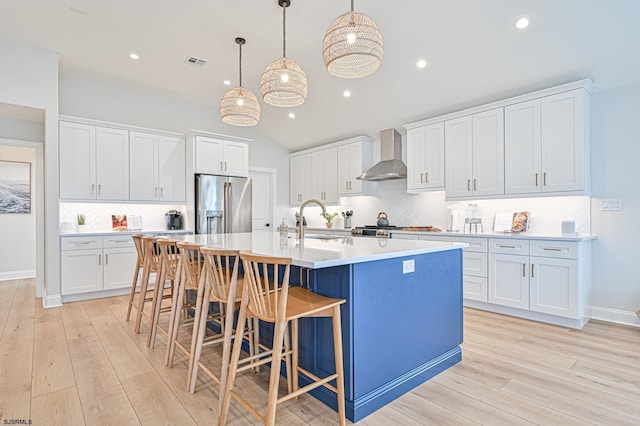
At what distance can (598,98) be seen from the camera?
3650 mm

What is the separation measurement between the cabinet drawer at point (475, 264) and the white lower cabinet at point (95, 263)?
14.7 ft

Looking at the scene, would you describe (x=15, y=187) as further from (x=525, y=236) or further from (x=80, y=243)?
(x=525, y=236)

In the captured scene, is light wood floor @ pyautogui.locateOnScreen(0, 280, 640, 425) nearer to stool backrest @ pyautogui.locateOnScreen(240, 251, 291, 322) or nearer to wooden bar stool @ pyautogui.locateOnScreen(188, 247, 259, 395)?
wooden bar stool @ pyautogui.locateOnScreen(188, 247, 259, 395)

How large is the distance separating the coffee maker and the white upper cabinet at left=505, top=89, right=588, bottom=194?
4.70 m

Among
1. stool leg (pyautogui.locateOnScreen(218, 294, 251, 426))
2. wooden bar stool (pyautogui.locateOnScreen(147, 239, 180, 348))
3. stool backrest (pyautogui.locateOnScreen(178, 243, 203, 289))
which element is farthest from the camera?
wooden bar stool (pyautogui.locateOnScreen(147, 239, 180, 348))

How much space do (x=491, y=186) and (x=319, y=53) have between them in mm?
2655

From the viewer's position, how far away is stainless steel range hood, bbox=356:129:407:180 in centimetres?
511

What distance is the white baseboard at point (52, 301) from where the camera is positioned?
13.5 ft

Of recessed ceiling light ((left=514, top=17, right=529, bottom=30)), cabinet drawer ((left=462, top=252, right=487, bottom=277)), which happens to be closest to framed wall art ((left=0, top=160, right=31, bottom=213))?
cabinet drawer ((left=462, top=252, right=487, bottom=277))

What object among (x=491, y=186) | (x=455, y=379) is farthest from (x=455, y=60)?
(x=455, y=379)

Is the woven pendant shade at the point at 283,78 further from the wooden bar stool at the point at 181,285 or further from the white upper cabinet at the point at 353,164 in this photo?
the white upper cabinet at the point at 353,164

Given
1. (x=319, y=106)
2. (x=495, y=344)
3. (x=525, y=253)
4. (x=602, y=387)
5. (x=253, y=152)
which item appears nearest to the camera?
(x=602, y=387)

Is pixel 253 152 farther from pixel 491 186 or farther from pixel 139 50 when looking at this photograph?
pixel 491 186

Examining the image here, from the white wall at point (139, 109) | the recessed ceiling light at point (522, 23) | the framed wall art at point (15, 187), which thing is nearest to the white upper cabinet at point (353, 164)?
the white wall at point (139, 109)
